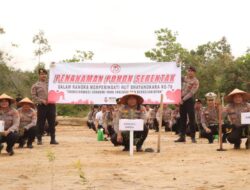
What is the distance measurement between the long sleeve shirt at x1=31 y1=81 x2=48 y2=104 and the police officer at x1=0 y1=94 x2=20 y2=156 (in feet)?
5.76

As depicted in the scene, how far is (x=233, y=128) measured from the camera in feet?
33.8

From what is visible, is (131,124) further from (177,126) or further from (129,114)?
(177,126)

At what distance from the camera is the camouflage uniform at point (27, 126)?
11.0 metres

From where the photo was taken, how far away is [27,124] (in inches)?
438

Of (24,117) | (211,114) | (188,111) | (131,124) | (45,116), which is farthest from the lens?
(211,114)

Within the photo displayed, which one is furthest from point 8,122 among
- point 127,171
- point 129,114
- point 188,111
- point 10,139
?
point 188,111

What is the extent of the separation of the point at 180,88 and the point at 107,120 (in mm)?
3699

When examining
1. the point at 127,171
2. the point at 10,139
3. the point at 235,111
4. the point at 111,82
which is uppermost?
the point at 111,82

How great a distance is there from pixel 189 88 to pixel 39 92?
11.2 feet

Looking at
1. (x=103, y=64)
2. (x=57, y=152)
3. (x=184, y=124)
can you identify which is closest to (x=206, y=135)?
(x=184, y=124)

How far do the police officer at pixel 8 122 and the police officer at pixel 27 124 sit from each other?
0.88 metres

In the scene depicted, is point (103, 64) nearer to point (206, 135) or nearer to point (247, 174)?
point (206, 135)

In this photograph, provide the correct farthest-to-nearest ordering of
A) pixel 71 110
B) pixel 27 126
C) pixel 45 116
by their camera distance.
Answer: pixel 71 110, pixel 45 116, pixel 27 126

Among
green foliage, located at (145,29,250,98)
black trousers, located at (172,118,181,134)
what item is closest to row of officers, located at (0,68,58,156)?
black trousers, located at (172,118,181,134)
